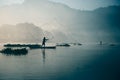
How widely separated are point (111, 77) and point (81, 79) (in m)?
3.15

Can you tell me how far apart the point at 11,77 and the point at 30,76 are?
5.98 ft

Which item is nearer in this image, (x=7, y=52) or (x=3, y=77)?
(x=3, y=77)

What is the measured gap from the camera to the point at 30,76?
2411cm

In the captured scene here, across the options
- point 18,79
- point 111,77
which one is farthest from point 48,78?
point 111,77

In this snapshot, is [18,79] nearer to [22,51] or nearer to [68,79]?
[68,79]

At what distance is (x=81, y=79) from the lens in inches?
899

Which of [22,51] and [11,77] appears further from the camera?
[22,51]

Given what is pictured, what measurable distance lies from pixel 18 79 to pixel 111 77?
8.86 meters

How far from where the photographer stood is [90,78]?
23.3 m

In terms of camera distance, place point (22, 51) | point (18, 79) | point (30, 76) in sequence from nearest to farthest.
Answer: point (18, 79) < point (30, 76) < point (22, 51)

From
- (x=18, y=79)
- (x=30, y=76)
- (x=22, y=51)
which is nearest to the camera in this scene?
(x=18, y=79)

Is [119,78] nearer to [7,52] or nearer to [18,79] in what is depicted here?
[18,79]

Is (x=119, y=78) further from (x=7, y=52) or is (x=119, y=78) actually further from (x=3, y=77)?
(x=7, y=52)

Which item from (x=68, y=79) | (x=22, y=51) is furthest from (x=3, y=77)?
(x=22, y=51)
